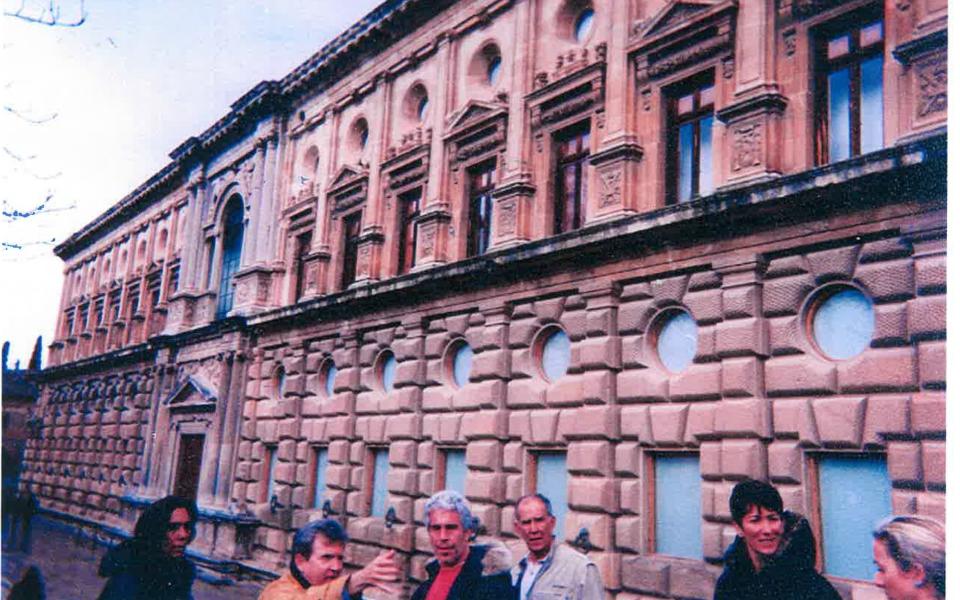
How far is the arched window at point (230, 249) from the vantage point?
24.0 m

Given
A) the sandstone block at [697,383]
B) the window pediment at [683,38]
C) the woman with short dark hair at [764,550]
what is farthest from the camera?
the window pediment at [683,38]

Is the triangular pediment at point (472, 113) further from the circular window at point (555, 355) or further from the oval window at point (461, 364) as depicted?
the circular window at point (555, 355)

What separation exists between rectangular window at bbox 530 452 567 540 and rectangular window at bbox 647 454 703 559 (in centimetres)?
162

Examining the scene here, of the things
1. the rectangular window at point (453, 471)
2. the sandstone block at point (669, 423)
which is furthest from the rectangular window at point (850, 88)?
the rectangular window at point (453, 471)

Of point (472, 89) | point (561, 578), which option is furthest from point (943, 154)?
point (472, 89)

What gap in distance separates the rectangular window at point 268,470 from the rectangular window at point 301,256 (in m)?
3.85

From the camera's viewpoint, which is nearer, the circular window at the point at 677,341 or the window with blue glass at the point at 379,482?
the circular window at the point at 677,341

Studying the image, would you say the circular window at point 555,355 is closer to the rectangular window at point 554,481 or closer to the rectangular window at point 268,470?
→ the rectangular window at point 554,481

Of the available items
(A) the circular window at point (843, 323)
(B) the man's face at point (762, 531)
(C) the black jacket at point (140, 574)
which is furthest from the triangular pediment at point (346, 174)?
(B) the man's face at point (762, 531)

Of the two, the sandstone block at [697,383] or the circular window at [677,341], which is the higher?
the circular window at [677,341]

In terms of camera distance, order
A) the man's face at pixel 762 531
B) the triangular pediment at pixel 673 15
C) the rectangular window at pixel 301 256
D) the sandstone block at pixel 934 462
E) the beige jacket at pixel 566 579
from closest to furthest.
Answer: the man's face at pixel 762 531 < the beige jacket at pixel 566 579 < the sandstone block at pixel 934 462 < the triangular pediment at pixel 673 15 < the rectangular window at pixel 301 256

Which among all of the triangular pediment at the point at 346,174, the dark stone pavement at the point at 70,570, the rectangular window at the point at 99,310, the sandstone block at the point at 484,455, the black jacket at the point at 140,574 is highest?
the triangular pediment at the point at 346,174

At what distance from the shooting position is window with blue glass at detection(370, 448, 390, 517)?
15961 mm

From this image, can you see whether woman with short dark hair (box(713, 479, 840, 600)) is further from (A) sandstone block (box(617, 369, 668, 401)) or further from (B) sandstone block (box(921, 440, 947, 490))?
(A) sandstone block (box(617, 369, 668, 401))
